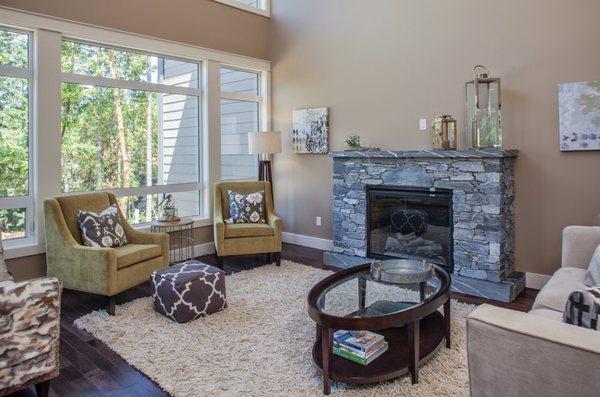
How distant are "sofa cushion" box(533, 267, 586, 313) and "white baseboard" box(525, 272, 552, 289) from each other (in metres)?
1.24

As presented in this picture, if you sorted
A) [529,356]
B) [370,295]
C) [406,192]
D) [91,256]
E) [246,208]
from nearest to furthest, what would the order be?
[529,356] → [370,295] → [91,256] → [406,192] → [246,208]

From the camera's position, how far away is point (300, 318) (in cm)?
326

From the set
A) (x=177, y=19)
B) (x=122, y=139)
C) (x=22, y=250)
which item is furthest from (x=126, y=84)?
(x=22, y=250)

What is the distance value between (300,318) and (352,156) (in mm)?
2122

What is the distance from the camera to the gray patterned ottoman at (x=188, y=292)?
3193mm

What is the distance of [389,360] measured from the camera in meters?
2.38

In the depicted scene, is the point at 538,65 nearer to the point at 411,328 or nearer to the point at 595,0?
the point at 595,0

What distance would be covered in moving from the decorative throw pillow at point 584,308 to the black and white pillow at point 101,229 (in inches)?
139

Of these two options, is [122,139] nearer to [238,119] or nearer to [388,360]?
[238,119]

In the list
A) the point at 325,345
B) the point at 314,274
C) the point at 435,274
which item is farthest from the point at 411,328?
the point at 314,274

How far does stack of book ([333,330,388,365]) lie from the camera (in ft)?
7.72

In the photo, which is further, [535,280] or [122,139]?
[122,139]

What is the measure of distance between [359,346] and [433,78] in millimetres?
3147

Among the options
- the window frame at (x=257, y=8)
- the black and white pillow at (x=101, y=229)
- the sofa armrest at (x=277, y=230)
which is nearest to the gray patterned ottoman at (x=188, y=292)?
the black and white pillow at (x=101, y=229)
